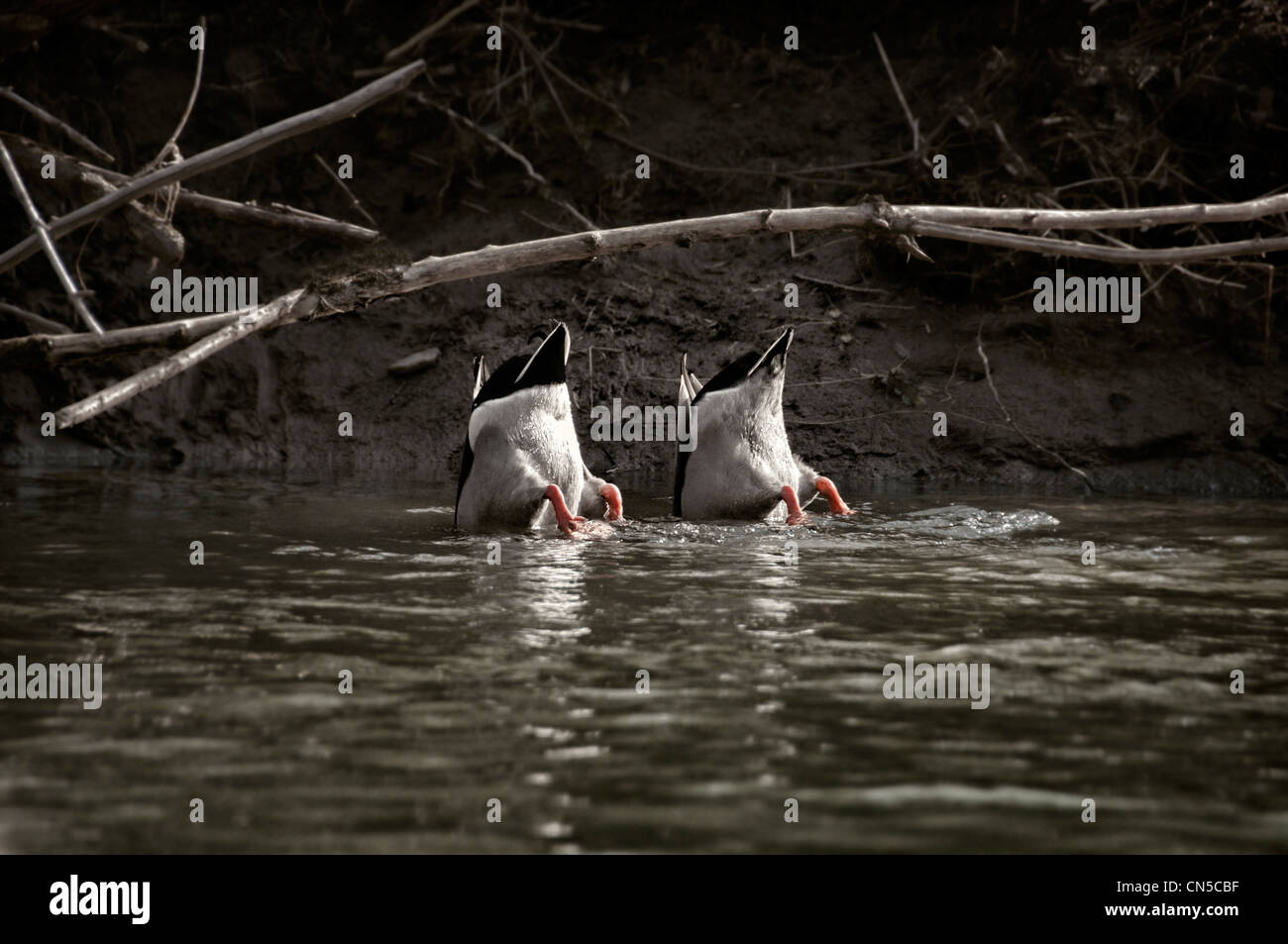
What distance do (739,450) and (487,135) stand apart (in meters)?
6.05

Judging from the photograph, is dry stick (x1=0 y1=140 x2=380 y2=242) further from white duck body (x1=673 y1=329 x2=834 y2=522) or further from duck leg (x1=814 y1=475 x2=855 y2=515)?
duck leg (x1=814 y1=475 x2=855 y2=515)

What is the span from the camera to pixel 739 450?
8.69 m

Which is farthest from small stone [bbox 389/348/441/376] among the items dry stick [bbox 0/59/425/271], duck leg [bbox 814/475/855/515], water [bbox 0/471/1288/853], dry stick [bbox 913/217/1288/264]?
dry stick [bbox 913/217/1288/264]

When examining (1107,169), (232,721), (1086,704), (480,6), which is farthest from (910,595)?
(480,6)

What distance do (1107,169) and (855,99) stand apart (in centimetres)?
265

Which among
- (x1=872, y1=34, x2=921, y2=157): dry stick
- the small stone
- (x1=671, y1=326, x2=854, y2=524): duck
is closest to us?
(x1=671, y1=326, x2=854, y2=524): duck

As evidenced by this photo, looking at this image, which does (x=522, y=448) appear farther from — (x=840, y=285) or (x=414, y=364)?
(x=840, y=285)

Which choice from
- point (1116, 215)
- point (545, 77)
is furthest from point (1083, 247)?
point (545, 77)

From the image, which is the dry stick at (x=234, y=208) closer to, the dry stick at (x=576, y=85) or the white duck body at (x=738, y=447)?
the white duck body at (x=738, y=447)

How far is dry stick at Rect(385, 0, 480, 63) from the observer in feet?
44.7

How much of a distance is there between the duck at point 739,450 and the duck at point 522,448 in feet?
2.70

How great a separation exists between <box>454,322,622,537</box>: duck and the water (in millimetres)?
301

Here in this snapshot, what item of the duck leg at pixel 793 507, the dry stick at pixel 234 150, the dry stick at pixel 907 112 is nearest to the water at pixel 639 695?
the duck leg at pixel 793 507

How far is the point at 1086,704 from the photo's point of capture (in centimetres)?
431
